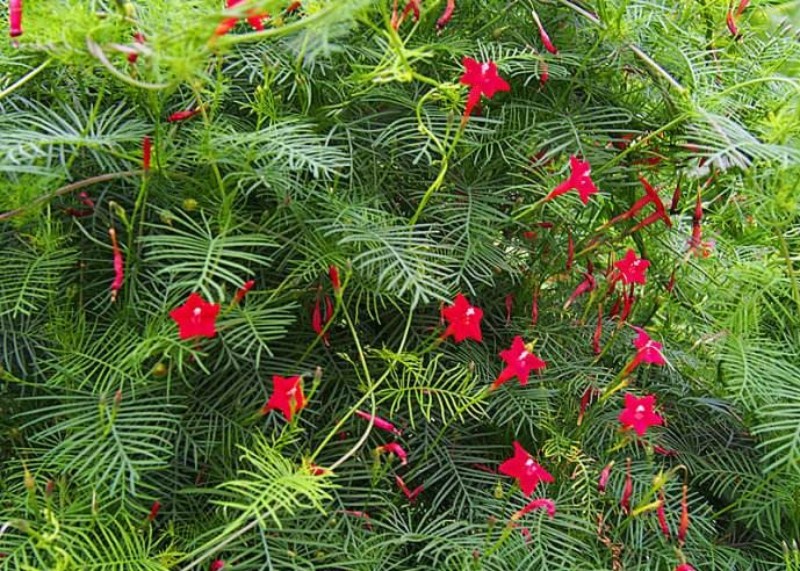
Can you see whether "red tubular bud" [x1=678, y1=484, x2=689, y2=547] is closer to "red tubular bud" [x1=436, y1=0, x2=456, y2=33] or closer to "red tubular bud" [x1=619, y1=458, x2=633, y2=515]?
"red tubular bud" [x1=619, y1=458, x2=633, y2=515]

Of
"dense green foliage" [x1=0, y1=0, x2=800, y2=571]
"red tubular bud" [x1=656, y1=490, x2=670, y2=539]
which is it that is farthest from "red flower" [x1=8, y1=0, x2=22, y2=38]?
"red tubular bud" [x1=656, y1=490, x2=670, y2=539]

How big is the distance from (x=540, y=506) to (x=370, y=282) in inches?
10.3

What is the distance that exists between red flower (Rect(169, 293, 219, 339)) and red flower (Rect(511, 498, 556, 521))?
31 centimetres

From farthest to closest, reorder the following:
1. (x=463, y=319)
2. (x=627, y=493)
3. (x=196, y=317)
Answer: (x=627, y=493) → (x=463, y=319) → (x=196, y=317)

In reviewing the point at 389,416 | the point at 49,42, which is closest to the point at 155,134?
the point at 49,42

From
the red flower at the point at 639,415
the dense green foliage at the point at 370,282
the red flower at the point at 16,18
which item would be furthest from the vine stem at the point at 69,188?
the red flower at the point at 639,415

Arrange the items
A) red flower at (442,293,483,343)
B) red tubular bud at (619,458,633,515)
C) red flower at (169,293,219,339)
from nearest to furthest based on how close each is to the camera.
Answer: red flower at (169,293,219,339) → red flower at (442,293,483,343) → red tubular bud at (619,458,633,515)

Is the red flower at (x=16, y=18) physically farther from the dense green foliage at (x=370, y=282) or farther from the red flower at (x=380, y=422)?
the red flower at (x=380, y=422)

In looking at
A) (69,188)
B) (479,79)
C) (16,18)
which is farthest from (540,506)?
(16,18)

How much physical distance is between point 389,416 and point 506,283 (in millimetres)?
206

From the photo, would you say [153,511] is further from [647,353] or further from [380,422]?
[647,353]

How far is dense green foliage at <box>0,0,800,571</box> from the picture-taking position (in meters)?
0.79

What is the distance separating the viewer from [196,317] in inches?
28.8

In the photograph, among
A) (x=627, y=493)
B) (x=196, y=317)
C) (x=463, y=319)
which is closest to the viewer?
(x=196, y=317)
